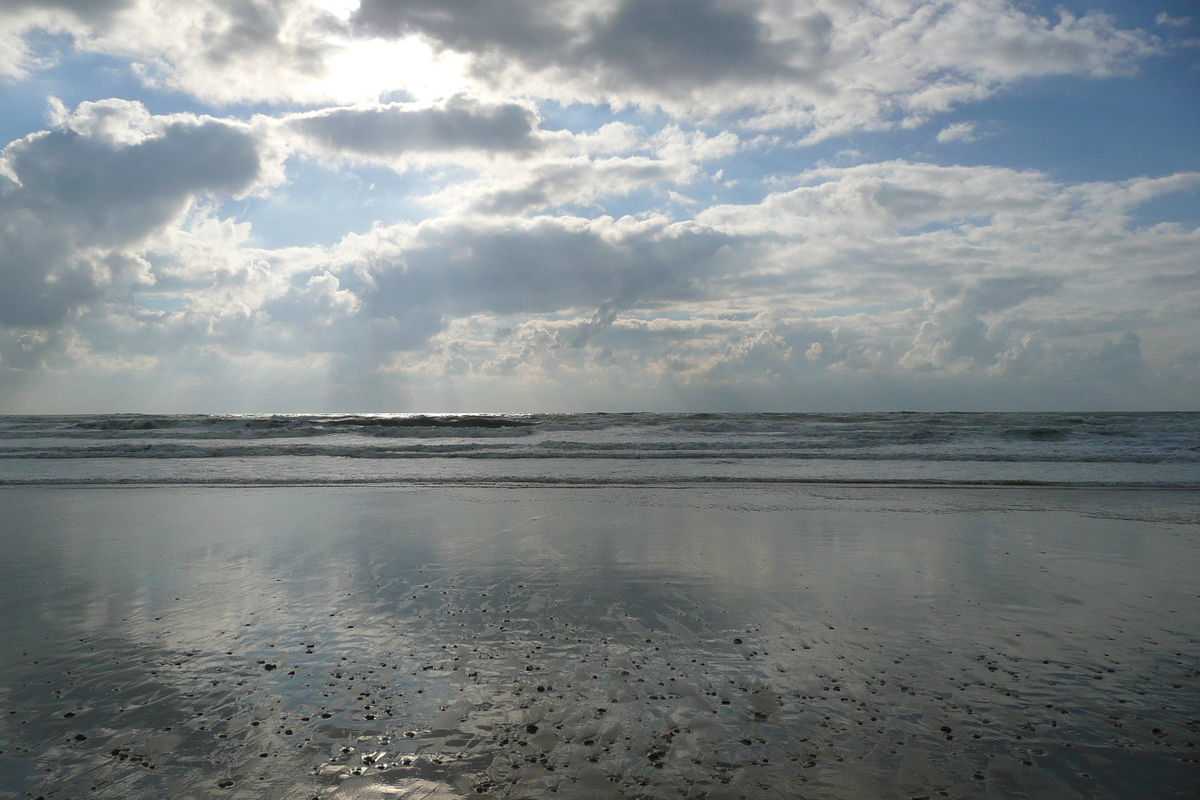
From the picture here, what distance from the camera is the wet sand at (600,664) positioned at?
407cm

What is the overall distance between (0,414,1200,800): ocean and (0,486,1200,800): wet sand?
0.10 ft

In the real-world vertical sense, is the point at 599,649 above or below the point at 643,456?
below

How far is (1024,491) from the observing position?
17766mm

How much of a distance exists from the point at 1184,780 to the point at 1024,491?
16140mm

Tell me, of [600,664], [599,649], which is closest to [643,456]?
[599,649]

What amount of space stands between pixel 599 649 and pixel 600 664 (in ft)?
1.24

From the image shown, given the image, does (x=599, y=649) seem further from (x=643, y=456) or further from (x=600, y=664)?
(x=643, y=456)

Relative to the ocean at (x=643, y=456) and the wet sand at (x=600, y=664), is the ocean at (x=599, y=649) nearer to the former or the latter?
the wet sand at (x=600, y=664)

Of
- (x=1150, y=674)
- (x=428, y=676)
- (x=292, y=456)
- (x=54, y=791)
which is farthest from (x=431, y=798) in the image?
(x=292, y=456)

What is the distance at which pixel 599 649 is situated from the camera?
6.12m

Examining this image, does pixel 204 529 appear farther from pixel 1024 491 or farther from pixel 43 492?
pixel 1024 491

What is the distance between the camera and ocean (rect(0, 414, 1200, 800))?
4.08 metres

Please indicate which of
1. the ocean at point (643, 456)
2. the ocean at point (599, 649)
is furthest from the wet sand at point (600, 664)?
the ocean at point (643, 456)

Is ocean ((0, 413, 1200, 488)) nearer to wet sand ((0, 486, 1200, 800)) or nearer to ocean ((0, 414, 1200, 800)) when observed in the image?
ocean ((0, 414, 1200, 800))
